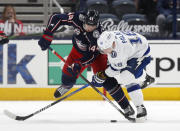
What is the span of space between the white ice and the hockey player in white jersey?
0.26 metres

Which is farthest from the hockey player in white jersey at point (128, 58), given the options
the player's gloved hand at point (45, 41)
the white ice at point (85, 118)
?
the player's gloved hand at point (45, 41)

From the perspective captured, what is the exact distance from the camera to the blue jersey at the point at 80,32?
5355mm

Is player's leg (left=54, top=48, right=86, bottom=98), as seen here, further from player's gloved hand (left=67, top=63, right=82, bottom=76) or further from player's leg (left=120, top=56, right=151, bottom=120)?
player's leg (left=120, top=56, right=151, bottom=120)

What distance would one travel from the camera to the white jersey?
477 centimetres

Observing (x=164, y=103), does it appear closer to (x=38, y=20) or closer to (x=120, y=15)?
(x=120, y=15)

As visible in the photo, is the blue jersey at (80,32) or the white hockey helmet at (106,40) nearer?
the white hockey helmet at (106,40)

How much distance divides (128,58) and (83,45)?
618mm

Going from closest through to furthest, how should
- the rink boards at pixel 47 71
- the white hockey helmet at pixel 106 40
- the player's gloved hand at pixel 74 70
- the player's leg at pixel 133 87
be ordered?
the white hockey helmet at pixel 106 40 → the player's leg at pixel 133 87 → the player's gloved hand at pixel 74 70 → the rink boards at pixel 47 71

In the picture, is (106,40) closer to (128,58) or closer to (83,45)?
(128,58)

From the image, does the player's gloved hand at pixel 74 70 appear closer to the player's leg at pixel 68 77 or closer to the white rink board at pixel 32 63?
the player's leg at pixel 68 77

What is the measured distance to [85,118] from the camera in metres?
5.34

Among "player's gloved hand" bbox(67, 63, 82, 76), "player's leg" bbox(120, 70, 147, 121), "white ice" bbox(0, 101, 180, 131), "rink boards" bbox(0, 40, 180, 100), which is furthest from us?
"rink boards" bbox(0, 40, 180, 100)

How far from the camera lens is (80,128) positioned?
4562mm

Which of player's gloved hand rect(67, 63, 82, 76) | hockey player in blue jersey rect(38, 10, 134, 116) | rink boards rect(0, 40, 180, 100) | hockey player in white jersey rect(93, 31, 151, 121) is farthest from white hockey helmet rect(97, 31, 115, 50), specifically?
rink boards rect(0, 40, 180, 100)
